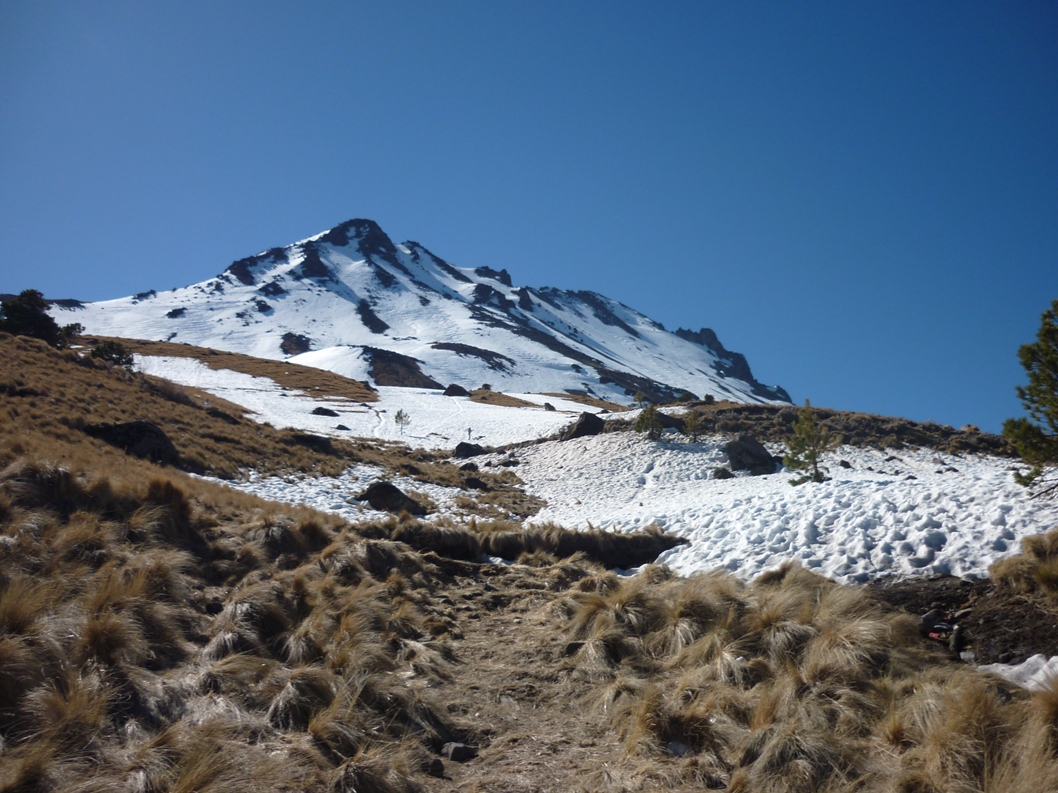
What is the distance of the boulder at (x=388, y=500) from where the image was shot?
62.0 ft

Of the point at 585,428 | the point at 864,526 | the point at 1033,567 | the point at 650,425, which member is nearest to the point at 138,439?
the point at 864,526

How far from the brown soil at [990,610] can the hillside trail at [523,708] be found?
3.72 meters

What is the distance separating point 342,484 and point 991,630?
68.0 ft

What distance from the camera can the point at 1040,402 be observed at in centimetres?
761

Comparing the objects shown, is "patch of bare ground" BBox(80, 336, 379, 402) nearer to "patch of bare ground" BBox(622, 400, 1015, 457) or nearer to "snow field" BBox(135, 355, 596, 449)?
"snow field" BBox(135, 355, 596, 449)

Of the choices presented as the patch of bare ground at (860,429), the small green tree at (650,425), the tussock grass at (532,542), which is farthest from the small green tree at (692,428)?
the tussock grass at (532,542)

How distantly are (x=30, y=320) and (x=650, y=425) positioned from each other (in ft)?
134

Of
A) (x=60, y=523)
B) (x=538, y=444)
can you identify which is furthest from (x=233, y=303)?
(x=60, y=523)

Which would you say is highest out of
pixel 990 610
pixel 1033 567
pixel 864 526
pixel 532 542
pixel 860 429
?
pixel 860 429

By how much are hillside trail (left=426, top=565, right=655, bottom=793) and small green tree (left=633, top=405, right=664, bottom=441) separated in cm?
2738

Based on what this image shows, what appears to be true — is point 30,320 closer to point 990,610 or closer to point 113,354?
point 113,354

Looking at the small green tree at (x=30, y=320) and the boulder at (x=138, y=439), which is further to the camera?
the small green tree at (x=30, y=320)

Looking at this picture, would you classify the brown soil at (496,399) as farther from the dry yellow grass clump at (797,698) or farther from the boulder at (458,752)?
the boulder at (458,752)

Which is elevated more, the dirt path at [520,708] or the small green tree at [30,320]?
the small green tree at [30,320]
